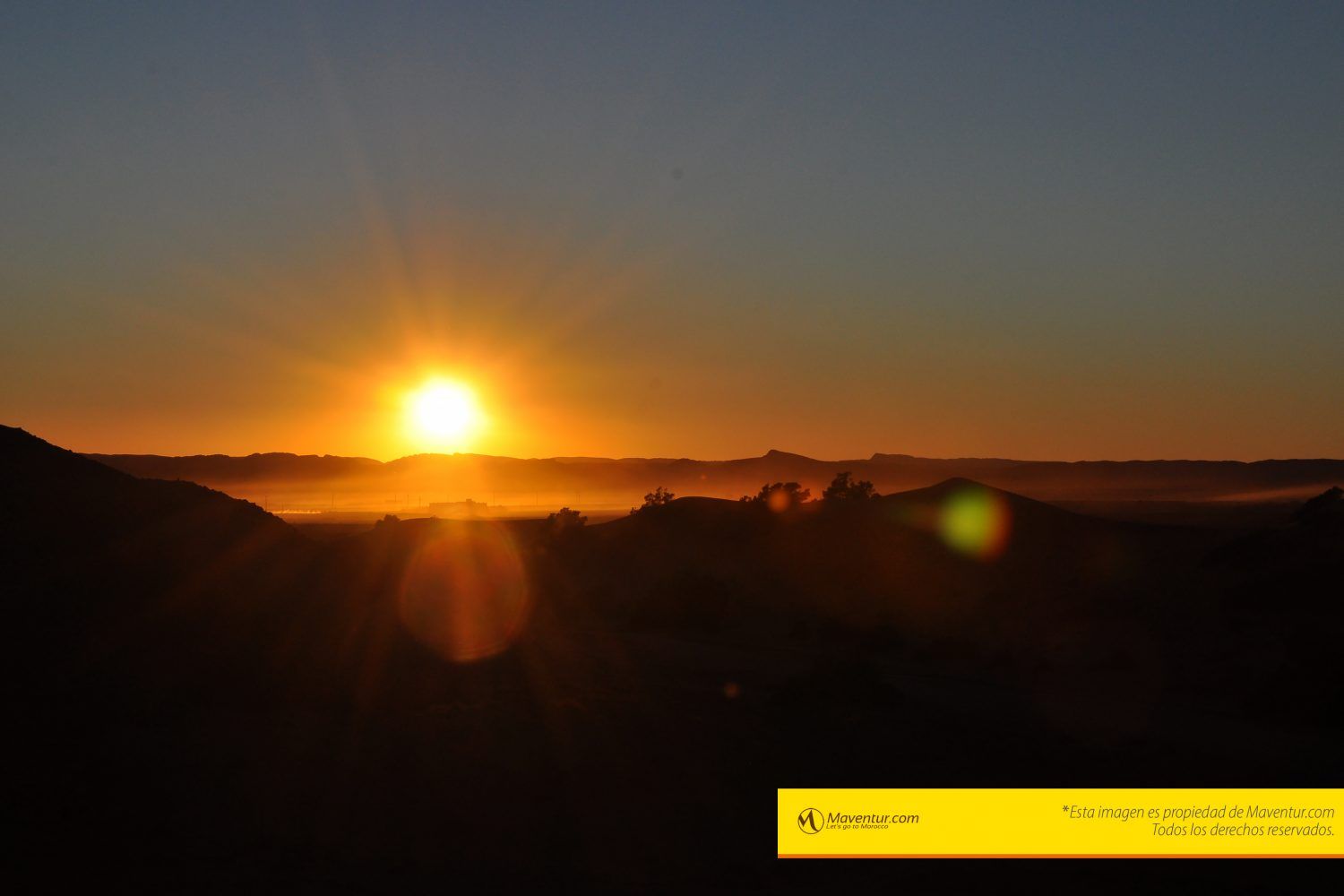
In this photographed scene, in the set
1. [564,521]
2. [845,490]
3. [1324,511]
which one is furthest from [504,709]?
[845,490]

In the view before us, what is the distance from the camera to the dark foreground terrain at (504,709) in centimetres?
1202

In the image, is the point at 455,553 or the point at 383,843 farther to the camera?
the point at 455,553

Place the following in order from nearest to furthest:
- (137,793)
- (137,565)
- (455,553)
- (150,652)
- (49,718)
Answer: (137,793) < (49,718) < (150,652) < (137,565) < (455,553)

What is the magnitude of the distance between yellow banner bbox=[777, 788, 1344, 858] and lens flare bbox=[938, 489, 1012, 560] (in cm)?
3660

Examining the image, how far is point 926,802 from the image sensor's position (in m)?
12.1

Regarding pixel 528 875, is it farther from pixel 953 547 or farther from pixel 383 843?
pixel 953 547

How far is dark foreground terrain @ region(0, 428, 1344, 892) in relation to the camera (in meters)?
12.0

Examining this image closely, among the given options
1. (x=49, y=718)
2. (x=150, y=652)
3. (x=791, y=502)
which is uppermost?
(x=791, y=502)

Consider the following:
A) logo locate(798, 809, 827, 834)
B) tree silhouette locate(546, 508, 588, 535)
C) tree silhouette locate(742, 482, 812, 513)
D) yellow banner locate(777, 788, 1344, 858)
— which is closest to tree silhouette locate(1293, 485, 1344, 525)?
tree silhouette locate(742, 482, 812, 513)

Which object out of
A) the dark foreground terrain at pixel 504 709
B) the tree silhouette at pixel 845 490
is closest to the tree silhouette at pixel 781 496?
the tree silhouette at pixel 845 490

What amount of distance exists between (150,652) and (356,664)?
3.75 meters

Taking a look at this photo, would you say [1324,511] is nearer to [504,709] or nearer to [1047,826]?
[1047,826]

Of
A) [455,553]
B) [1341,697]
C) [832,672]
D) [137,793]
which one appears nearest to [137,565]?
[137,793]

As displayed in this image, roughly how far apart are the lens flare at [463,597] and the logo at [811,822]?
12.7 metres
